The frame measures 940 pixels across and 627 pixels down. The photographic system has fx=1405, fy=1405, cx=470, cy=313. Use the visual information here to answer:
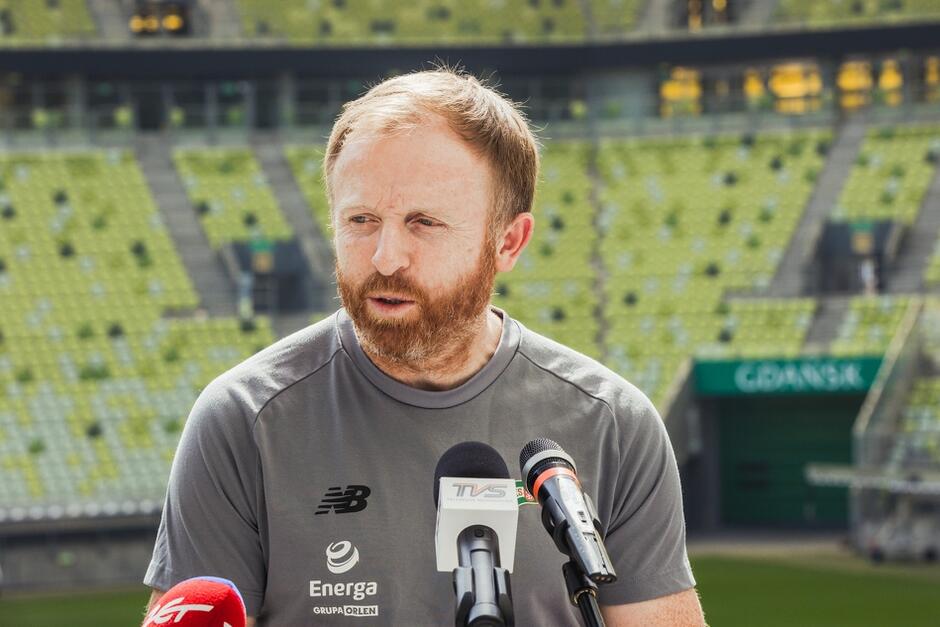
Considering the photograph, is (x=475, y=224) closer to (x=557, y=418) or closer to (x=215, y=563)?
(x=557, y=418)

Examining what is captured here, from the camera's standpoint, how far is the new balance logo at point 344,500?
259 centimetres

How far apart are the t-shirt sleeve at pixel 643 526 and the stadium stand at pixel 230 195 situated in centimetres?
2141

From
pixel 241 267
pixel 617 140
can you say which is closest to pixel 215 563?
pixel 241 267

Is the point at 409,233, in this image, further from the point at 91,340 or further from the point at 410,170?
the point at 91,340

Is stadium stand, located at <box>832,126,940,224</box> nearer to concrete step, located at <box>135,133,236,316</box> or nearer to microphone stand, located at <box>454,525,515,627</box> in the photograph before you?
concrete step, located at <box>135,133,236,316</box>

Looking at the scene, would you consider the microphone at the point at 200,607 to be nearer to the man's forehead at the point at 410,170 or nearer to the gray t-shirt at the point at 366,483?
the gray t-shirt at the point at 366,483

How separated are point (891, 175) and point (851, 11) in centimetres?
338

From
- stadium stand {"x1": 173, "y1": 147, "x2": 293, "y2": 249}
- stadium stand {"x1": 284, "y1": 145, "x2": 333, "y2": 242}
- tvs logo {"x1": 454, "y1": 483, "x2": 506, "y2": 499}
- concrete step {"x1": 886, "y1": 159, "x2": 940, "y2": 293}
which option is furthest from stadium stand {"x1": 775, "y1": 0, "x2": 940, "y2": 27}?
tvs logo {"x1": 454, "y1": 483, "x2": 506, "y2": 499}

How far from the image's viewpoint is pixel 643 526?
275 cm

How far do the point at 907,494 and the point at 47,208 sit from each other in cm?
1432

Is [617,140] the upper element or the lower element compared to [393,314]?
lower

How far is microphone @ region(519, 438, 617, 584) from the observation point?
2008 mm

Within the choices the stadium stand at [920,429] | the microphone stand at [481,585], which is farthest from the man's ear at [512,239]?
the stadium stand at [920,429]

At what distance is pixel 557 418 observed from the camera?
8.93 ft
